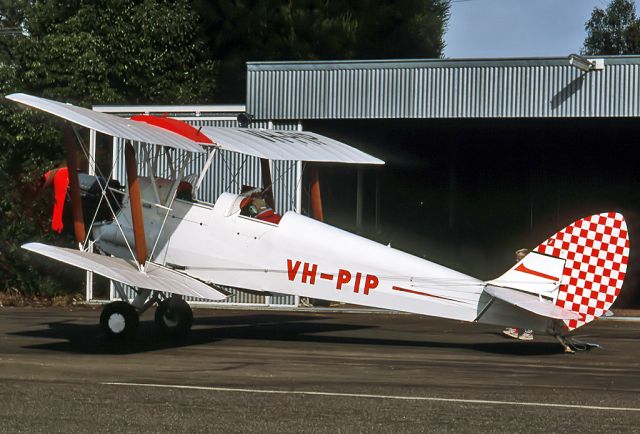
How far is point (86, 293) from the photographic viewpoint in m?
24.6

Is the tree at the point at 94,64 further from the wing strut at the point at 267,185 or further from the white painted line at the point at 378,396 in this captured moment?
the white painted line at the point at 378,396

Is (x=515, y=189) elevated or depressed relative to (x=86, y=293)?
elevated

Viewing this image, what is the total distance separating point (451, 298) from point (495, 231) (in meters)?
17.3

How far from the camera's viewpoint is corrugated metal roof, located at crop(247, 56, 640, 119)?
2130 centimetres

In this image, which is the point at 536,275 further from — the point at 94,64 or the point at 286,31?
the point at 286,31

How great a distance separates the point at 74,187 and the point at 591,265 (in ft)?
21.8

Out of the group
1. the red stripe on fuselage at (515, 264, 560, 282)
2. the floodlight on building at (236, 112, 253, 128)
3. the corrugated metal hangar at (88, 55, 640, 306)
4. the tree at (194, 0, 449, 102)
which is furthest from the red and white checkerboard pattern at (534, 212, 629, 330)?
the tree at (194, 0, 449, 102)

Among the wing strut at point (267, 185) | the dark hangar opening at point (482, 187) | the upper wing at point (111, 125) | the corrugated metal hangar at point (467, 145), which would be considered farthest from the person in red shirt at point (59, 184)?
the dark hangar opening at point (482, 187)

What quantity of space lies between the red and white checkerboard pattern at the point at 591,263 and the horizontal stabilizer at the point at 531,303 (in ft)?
0.58

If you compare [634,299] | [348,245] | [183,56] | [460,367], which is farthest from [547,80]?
[183,56]

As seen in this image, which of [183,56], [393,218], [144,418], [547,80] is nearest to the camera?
[144,418]

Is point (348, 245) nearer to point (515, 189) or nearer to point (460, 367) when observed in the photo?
point (460, 367)

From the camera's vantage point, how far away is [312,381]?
37.5 ft

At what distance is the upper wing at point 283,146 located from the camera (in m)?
15.3
